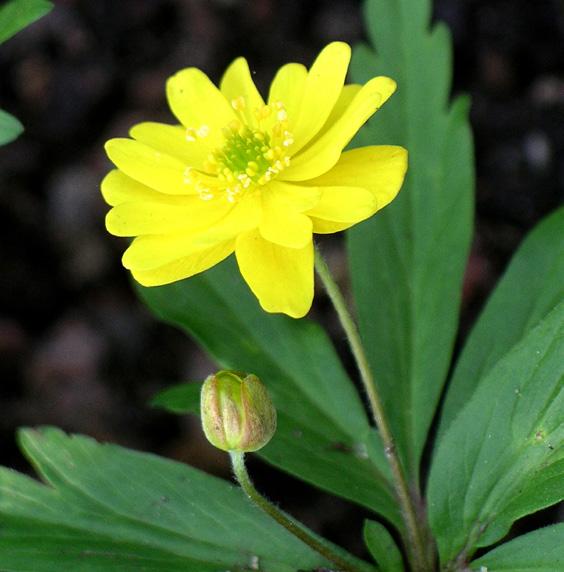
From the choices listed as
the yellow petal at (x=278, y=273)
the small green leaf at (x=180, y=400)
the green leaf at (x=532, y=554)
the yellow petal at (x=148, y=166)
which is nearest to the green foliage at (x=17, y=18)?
the yellow petal at (x=148, y=166)

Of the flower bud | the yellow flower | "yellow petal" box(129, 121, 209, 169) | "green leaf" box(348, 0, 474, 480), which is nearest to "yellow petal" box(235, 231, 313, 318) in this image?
the yellow flower

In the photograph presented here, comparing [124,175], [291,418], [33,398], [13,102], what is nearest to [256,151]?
[124,175]

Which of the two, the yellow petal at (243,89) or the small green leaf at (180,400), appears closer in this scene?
the yellow petal at (243,89)

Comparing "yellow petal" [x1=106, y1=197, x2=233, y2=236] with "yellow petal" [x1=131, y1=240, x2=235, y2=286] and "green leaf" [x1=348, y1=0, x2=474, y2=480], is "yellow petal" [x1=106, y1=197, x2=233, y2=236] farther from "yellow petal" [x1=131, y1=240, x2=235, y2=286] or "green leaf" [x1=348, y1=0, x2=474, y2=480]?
"green leaf" [x1=348, y1=0, x2=474, y2=480]

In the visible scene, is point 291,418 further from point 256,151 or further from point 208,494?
point 256,151

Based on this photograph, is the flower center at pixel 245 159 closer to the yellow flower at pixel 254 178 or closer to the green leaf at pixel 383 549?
the yellow flower at pixel 254 178

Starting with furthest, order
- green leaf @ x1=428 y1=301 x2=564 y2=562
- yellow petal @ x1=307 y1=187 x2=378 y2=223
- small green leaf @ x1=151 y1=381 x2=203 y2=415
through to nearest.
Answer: small green leaf @ x1=151 y1=381 x2=203 y2=415 < green leaf @ x1=428 y1=301 x2=564 y2=562 < yellow petal @ x1=307 y1=187 x2=378 y2=223

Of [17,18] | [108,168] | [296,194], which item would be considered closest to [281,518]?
[296,194]
